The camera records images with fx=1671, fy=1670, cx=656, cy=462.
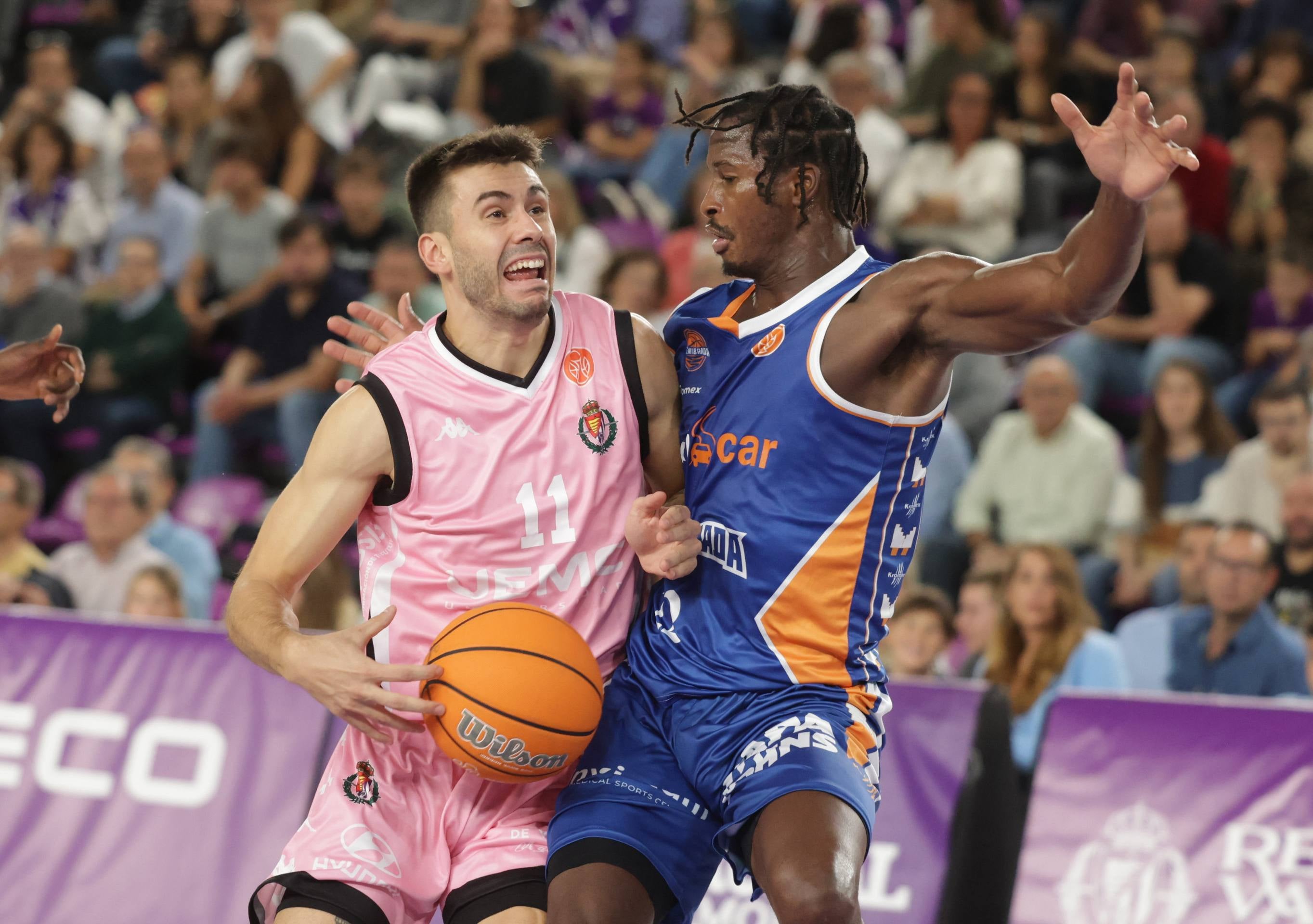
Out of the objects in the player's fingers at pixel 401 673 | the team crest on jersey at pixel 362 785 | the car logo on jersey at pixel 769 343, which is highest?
the car logo on jersey at pixel 769 343

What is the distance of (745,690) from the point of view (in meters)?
4.06

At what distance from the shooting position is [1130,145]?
3.60m

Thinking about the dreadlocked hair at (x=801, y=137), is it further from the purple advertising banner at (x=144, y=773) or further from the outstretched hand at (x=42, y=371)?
the purple advertising banner at (x=144, y=773)

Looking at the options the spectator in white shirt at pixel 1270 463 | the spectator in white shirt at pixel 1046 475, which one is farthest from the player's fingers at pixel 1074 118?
the spectator in white shirt at pixel 1046 475

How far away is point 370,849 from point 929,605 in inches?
150

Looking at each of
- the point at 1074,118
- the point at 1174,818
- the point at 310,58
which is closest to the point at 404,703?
the point at 1074,118

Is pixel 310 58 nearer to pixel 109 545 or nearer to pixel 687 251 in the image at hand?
pixel 687 251

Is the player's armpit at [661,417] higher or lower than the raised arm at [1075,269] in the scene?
lower

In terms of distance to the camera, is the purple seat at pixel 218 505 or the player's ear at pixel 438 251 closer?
the player's ear at pixel 438 251

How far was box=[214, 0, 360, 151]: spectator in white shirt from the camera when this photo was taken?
12461mm

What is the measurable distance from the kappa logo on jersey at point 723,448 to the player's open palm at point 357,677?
35.3 inches

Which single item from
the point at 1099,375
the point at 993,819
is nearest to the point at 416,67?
the point at 1099,375

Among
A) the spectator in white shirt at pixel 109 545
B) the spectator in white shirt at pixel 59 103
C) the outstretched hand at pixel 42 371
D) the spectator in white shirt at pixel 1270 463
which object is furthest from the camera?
the spectator in white shirt at pixel 59 103

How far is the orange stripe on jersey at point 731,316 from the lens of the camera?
4.38 meters
